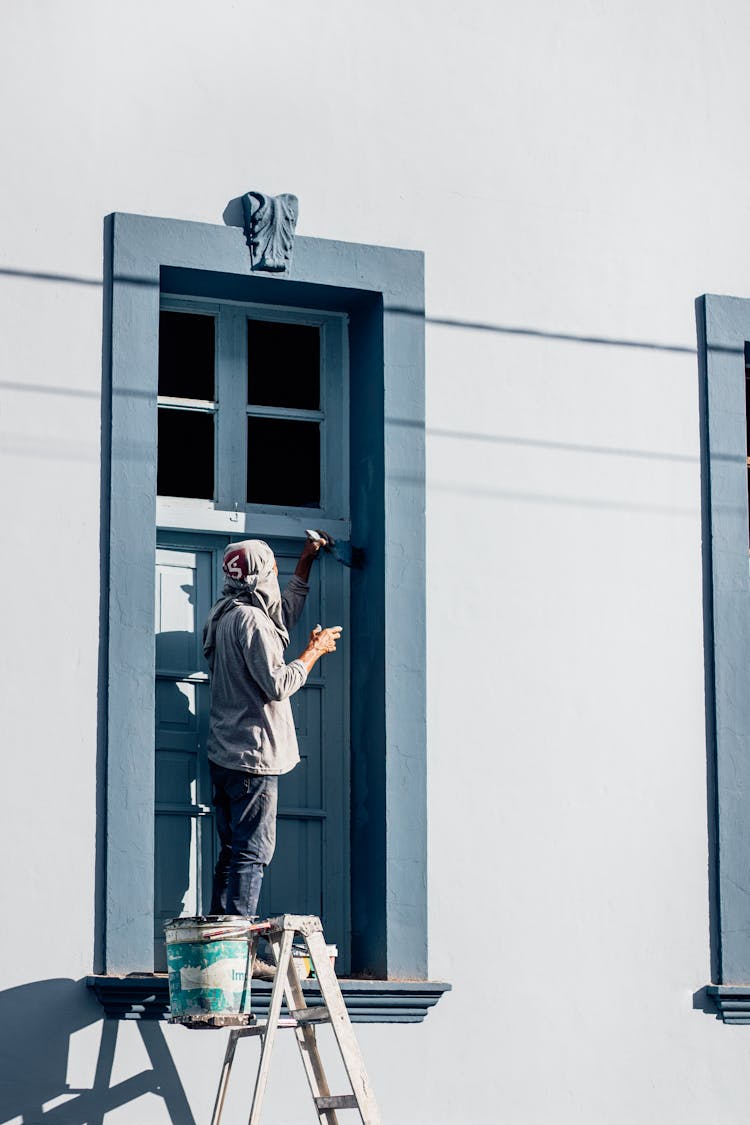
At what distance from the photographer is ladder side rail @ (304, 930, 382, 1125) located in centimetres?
805

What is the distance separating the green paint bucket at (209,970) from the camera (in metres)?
8.12

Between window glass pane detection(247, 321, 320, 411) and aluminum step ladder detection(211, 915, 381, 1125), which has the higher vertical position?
window glass pane detection(247, 321, 320, 411)

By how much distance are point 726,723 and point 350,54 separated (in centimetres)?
319

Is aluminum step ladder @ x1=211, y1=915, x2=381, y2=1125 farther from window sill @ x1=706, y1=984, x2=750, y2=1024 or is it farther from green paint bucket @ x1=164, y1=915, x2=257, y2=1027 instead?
window sill @ x1=706, y1=984, x2=750, y2=1024

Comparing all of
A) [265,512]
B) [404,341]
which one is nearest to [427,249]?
[404,341]

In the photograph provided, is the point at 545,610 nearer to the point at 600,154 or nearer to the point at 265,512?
the point at 265,512

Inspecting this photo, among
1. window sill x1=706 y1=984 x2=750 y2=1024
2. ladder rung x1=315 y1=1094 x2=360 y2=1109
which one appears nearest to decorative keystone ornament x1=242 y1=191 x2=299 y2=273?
ladder rung x1=315 y1=1094 x2=360 y2=1109

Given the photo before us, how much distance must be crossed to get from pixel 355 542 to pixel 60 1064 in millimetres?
2448

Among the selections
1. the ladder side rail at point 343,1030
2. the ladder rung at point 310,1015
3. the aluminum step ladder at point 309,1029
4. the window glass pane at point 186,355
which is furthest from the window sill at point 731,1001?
the window glass pane at point 186,355

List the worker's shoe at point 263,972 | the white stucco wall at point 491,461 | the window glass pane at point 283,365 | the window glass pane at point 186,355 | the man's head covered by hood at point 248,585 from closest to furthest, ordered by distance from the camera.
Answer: the worker's shoe at point 263,972, the white stucco wall at point 491,461, the man's head covered by hood at point 248,585, the window glass pane at point 186,355, the window glass pane at point 283,365

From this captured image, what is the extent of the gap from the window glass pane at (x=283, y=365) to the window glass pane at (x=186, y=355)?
0.17 meters

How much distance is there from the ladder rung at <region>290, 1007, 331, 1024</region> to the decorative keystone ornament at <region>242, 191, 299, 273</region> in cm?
299

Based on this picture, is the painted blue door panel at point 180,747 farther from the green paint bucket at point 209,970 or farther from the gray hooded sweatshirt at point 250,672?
the green paint bucket at point 209,970

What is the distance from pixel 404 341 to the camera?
9.59m
